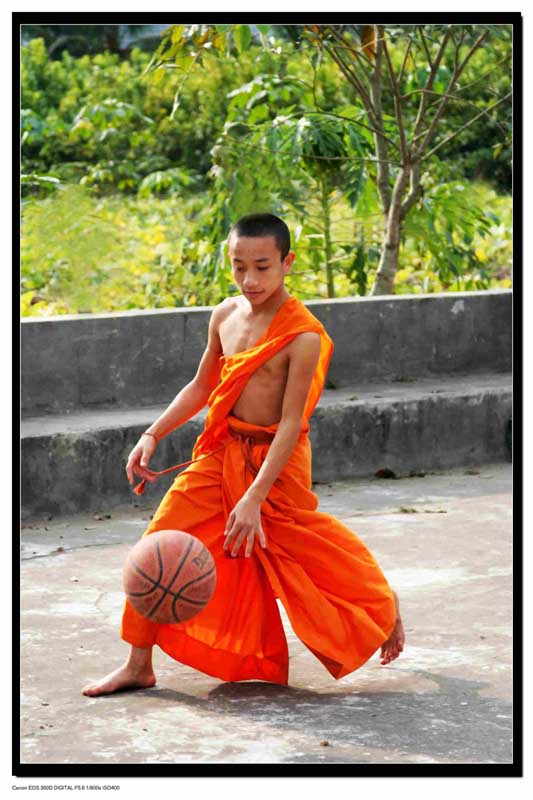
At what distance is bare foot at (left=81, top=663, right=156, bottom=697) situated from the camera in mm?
4254

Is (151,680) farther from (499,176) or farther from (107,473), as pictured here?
(499,176)

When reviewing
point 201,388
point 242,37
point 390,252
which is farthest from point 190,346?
point 201,388

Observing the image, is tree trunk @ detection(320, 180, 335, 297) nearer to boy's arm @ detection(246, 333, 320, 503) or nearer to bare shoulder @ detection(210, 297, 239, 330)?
bare shoulder @ detection(210, 297, 239, 330)

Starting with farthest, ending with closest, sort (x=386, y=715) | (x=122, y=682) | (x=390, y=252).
Answer: (x=390, y=252) → (x=122, y=682) → (x=386, y=715)

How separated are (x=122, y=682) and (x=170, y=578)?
55 cm

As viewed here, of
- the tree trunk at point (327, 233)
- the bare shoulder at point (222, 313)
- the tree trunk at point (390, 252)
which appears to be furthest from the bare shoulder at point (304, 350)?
the tree trunk at point (327, 233)

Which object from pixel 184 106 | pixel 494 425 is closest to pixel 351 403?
pixel 494 425

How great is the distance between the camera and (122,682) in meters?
4.28

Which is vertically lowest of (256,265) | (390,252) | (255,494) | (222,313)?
(255,494)

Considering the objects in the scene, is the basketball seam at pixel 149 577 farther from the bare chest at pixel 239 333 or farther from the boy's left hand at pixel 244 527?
the bare chest at pixel 239 333

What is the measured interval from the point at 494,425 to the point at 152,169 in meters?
9.00

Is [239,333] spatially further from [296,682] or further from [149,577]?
→ [296,682]

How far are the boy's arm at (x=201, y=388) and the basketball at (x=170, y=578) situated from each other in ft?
2.01

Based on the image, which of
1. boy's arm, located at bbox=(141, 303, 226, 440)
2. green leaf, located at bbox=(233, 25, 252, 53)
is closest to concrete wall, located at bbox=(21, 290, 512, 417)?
green leaf, located at bbox=(233, 25, 252, 53)
